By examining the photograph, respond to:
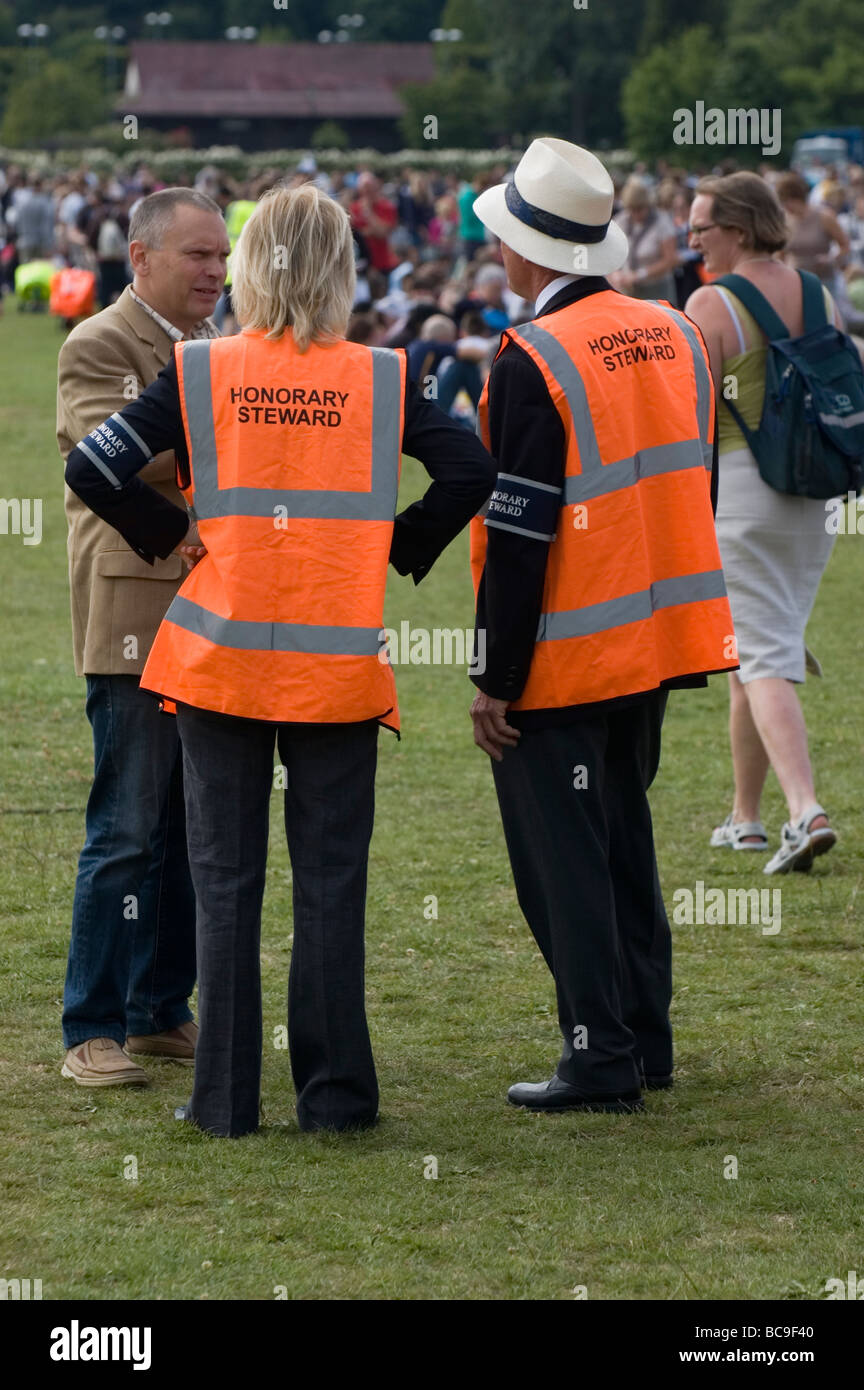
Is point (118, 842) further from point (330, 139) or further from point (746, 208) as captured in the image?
point (330, 139)

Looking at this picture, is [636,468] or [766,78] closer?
[636,468]

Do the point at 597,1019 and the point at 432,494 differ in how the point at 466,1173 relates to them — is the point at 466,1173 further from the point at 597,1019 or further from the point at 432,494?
the point at 432,494

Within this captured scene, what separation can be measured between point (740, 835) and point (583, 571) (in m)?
2.80

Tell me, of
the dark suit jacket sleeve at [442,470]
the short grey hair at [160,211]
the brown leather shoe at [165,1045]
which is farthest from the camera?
the brown leather shoe at [165,1045]

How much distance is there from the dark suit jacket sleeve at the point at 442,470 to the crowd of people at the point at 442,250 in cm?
83

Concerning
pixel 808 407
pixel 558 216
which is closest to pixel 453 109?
pixel 808 407

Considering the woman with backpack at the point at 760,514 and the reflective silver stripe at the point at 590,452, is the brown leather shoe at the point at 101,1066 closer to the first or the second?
the reflective silver stripe at the point at 590,452

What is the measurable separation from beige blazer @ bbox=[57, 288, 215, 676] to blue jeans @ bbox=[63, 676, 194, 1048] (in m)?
0.08

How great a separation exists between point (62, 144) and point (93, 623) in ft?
268

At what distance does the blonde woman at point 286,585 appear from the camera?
4152 mm

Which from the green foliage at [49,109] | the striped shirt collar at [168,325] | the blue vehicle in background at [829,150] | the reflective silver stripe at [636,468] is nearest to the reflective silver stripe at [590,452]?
the reflective silver stripe at [636,468]

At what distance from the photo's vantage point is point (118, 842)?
15.7ft

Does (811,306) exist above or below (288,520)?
above
